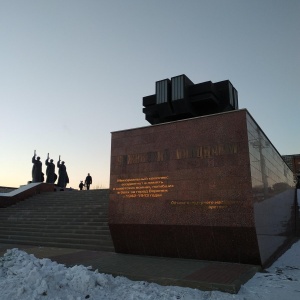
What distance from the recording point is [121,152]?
34.7ft

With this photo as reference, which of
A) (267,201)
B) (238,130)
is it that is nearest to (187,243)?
(267,201)

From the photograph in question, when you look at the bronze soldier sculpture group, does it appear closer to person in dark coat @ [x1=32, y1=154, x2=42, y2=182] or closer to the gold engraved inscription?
person in dark coat @ [x1=32, y1=154, x2=42, y2=182]

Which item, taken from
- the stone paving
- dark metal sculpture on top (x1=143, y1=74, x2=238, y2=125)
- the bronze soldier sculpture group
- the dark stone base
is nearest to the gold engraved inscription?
the dark stone base

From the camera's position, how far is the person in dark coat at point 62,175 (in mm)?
25952

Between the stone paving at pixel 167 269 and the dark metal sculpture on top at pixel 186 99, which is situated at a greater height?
the dark metal sculpture on top at pixel 186 99

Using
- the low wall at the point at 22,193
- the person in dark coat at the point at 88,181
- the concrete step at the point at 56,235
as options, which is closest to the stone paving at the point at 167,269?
the concrete step at the point at 56,235

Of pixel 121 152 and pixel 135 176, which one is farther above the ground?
pixel 121 152

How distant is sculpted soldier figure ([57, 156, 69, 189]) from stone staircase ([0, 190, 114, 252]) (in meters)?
6.49

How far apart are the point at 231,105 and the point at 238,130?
13.8ft

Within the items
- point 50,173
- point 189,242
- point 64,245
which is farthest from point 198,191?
point 50,173

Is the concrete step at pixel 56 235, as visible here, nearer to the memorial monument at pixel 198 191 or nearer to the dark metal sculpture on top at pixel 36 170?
the memorial monument at pixel 198 191

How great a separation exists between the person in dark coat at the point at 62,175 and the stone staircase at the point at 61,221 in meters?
6.49

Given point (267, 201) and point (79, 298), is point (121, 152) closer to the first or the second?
point (267, 201)

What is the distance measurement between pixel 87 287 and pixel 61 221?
360 inches
